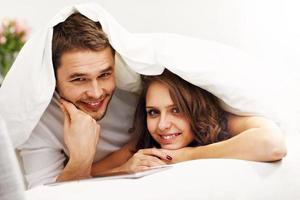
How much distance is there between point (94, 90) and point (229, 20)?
539mm

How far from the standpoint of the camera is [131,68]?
47.7 inches

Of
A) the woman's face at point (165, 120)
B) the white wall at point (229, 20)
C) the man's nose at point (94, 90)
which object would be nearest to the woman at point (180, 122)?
the woman's face at point (165, 120)

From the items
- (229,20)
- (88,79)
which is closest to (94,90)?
(88,79)

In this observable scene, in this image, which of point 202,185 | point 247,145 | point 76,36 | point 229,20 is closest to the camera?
point 202,185

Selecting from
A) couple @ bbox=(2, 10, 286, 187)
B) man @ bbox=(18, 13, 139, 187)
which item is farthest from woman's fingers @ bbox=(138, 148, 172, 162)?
man @ bbox=(18, 13, 139, 187)

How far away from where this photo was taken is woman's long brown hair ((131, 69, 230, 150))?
1.19 meters

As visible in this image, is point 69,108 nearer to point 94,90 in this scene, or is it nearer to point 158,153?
point 94,90

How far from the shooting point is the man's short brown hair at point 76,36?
1165mm

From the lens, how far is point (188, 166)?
955 millimetres

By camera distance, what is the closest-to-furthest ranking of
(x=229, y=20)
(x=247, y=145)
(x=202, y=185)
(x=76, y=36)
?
(x=202, y=185) < (x=247, y=145) < (x=76, y=36) < (x=229, y=20)

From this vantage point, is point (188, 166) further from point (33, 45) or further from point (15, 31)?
point (15, 31)

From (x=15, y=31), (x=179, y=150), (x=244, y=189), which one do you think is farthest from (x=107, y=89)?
(x=244, y=189)

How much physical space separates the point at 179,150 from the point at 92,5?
0.38 meters

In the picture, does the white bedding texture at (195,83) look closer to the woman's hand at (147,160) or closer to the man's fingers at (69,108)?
the man's fingers at (69,108)
